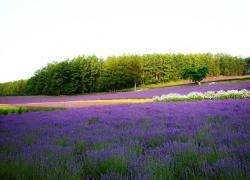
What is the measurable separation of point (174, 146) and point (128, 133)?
166 cm

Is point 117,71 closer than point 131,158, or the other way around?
point 131,158

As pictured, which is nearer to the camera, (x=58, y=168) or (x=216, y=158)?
(x=58, y=168)

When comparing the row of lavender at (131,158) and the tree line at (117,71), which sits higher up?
the tree line at (117,71)

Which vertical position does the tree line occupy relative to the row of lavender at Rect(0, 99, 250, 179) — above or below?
above

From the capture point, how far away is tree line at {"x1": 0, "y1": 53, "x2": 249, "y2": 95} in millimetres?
57562

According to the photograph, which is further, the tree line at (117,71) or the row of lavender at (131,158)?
the tree line at (117,71)

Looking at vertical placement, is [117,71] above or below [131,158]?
above

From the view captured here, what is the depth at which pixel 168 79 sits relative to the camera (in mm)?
61656

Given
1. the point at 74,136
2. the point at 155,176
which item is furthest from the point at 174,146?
the point at 74,136

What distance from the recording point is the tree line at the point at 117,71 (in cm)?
5756

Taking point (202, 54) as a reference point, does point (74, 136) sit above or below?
below

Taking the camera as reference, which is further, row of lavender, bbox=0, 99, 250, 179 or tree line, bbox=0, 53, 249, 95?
tree line, bbox=0, 53, 249, 95

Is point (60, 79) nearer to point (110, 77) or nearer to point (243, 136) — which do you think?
point (110, 77)

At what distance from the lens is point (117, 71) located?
56.6m
